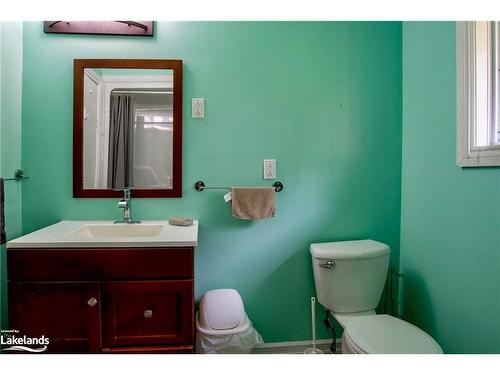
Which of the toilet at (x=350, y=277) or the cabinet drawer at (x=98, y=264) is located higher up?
the cabinet drawer at (x=98, y=264)

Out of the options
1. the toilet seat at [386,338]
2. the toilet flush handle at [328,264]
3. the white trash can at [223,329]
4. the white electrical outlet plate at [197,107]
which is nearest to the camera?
the toilet seat at [386,338]

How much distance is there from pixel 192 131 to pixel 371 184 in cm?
110

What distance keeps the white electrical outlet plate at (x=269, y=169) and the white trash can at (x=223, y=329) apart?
0.69m

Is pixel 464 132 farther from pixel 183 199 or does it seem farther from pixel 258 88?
pixel 183 199

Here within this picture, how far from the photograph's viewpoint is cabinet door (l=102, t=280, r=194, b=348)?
3.32 ft

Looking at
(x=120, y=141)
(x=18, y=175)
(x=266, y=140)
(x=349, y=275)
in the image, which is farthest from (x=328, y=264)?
(x=18, y=175)

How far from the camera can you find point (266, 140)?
4.69 feet

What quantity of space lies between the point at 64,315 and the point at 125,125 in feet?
3.04

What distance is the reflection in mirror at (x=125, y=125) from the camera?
4.43 ft

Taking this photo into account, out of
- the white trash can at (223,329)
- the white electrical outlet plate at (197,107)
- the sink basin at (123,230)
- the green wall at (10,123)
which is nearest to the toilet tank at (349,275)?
the white trash can at (223,329)

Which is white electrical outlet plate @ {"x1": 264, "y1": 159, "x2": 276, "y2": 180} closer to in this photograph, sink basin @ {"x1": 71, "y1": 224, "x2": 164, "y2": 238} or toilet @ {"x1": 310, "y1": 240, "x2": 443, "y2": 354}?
toilet @ {"x1": 310, "y1": 240, "x2": 443, "y2": 354}

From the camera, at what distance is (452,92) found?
116 cm

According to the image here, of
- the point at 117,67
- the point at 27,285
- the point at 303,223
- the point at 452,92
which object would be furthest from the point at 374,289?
the point at 117,67

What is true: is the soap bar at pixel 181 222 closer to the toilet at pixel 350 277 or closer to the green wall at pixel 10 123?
the toilet at pixel 350 277
